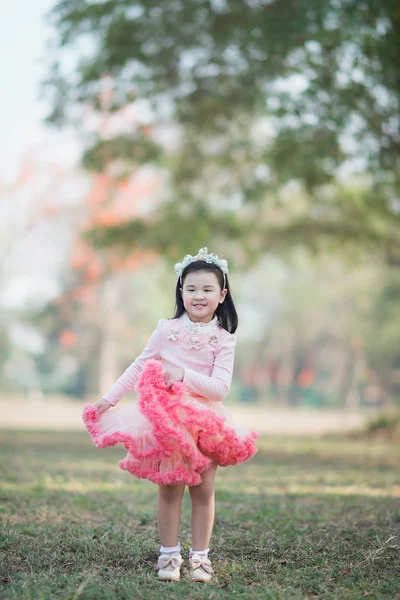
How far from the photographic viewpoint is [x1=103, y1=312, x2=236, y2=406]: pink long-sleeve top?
12.6 feet

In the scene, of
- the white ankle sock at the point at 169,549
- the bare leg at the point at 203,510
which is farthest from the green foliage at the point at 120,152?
the white ankle sock at the point at 169,549

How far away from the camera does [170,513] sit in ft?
12.0

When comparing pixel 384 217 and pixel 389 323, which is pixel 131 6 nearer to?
pixel 384 217

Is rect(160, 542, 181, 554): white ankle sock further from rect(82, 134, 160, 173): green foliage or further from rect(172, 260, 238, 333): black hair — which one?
rect(82, 134, 160, 173): green foliage

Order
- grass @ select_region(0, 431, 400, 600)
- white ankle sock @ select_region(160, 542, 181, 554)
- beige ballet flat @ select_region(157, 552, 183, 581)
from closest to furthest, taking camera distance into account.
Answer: grass @ select_region(0, 431, 400, 600) → beige ballet flat @ select_region(157, 552, 183, 581) → white ankle sock @ select_region(160, 542, 181, 554)


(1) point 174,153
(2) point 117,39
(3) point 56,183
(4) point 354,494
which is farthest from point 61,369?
(4) point 354,494

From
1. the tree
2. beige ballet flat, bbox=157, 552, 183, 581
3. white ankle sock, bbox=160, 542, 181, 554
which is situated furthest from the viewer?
the tree

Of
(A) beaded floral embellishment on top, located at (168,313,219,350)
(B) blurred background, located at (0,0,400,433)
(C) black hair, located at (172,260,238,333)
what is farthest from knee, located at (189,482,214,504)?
(B) blurred background, located at (0,0,400,433)

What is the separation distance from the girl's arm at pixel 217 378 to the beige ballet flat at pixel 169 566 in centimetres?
82

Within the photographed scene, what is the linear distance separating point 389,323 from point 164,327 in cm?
2967

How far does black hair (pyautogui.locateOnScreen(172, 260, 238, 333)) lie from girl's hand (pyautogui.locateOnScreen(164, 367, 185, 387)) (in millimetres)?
394

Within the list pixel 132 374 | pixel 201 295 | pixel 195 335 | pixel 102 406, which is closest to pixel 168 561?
pixel 102 406

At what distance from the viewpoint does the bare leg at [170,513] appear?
366 centimetres

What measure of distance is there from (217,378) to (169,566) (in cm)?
97
